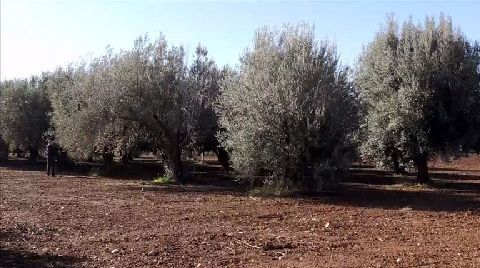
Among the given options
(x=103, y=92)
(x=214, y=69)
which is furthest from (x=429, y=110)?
(x=103, y=92)

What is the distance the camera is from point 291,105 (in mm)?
17531

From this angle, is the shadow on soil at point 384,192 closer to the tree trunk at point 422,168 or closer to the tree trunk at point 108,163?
the tree trunk at point 422,168

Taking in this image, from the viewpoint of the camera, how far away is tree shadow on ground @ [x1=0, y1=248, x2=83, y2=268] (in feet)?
27.0

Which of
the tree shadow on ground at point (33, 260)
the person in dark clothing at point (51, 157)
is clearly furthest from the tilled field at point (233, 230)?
the person in dark clothing at point (51, 157)

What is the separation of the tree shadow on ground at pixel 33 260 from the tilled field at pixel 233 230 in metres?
0.02

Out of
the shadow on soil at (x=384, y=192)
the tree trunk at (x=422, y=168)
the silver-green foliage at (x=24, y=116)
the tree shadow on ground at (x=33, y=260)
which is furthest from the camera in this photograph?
the silver-green foliage at (x=24, y=116)

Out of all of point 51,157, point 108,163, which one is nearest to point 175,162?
point 51,157

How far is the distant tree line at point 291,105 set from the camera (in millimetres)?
18016

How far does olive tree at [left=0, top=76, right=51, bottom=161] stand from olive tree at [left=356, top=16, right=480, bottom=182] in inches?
820

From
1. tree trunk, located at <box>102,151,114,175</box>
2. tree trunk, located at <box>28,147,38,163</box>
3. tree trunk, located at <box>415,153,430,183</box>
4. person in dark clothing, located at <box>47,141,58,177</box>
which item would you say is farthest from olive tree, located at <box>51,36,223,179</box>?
tree trunk, located at <box>28,147,38,163</box>

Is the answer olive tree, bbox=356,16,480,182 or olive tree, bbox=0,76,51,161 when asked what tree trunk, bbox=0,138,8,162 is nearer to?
olive tree, bbox=0,76,51,161

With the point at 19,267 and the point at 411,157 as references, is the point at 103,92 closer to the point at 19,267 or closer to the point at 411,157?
the point at 411,157

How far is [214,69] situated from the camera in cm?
2656

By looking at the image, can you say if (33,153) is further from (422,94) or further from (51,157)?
(422,94)
